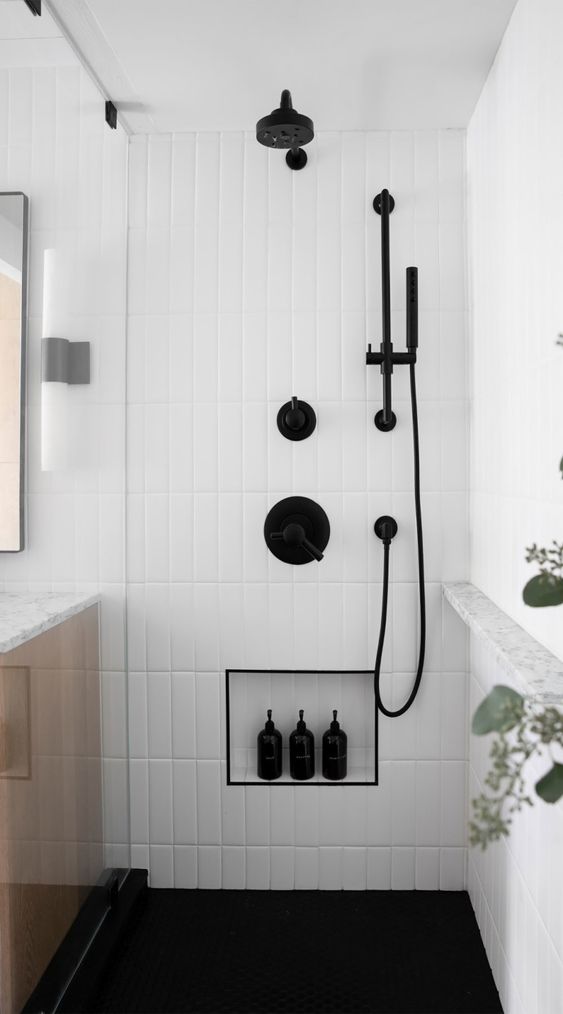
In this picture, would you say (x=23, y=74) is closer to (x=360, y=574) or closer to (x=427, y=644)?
(x=360, y=574)

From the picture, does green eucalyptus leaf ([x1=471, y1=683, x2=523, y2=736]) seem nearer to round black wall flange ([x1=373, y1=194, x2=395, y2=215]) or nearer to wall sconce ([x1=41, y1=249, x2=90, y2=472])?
wall sconce ([x1=41, y1=249, x2=90, y2=472])

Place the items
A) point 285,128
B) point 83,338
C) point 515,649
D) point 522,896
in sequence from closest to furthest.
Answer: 1. point 515,649
2. point 522,896
3. point 285,128
4. point 83,338

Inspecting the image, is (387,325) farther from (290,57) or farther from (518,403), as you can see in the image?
(290,57)

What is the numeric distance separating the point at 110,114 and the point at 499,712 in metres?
1.84

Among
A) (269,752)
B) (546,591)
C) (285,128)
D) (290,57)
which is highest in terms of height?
(290,57)

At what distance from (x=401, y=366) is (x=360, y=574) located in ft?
1.86

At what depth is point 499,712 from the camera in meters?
0.60

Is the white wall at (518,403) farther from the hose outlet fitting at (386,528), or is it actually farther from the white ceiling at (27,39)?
the white ceiling at (27,39)

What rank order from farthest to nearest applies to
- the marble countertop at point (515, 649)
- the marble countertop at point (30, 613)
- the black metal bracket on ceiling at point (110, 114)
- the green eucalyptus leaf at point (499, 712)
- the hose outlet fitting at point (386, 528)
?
the hose outlet fitting at point (386, 528)
the black metal bracket on ceiling at point (110, 114)
the marble countertop at point (30, 613)
the marble countertop at point (515, 649)
the green eucalyptus leaf at point (499, 712)

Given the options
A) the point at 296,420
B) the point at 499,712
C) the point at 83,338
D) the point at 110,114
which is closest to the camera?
the point at 499,712

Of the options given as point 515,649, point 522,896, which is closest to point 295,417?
point 515,649

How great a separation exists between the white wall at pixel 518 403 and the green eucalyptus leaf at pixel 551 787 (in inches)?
27.3

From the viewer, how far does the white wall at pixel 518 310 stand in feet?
4.34

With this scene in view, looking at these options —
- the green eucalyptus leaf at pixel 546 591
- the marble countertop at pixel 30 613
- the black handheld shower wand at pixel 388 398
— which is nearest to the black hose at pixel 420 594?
the black handheld shower wand at pixel 388 398
